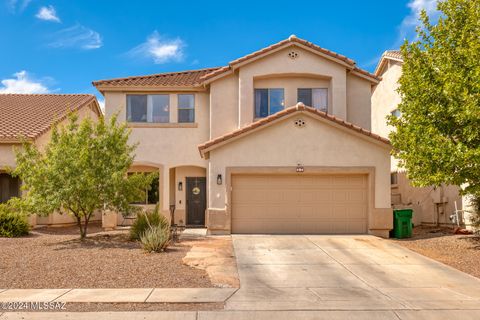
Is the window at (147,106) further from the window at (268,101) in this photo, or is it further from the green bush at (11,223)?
the green bush at (11,223)

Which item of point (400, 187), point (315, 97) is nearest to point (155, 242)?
point (315, 97)

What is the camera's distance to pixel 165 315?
299 inches

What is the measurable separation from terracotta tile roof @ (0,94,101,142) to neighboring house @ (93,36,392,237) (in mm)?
3455

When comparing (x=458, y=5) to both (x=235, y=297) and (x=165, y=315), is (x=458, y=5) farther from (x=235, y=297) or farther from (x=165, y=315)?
(x=165, y=315)

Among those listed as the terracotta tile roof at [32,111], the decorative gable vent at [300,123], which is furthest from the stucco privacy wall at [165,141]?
the decorative gable vent at [300,123]

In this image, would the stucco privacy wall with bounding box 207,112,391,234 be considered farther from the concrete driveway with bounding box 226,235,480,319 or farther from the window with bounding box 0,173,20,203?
the window with bounding box 0,173,20,203

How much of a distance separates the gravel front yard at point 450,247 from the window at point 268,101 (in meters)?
7.45

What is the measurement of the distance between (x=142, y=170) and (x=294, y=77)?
26.5 feet

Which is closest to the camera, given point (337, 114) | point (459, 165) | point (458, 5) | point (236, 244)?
point (459, 165)

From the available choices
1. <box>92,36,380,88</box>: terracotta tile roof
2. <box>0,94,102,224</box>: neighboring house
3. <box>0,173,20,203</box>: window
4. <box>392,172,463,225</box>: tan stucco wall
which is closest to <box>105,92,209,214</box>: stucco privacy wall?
<box>92,36,380,88</box>: terracotta tile roof

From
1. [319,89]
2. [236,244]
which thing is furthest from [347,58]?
[236,244]

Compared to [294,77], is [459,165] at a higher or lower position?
lower

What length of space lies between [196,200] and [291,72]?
280 inches

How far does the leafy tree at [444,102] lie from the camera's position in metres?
12.4
